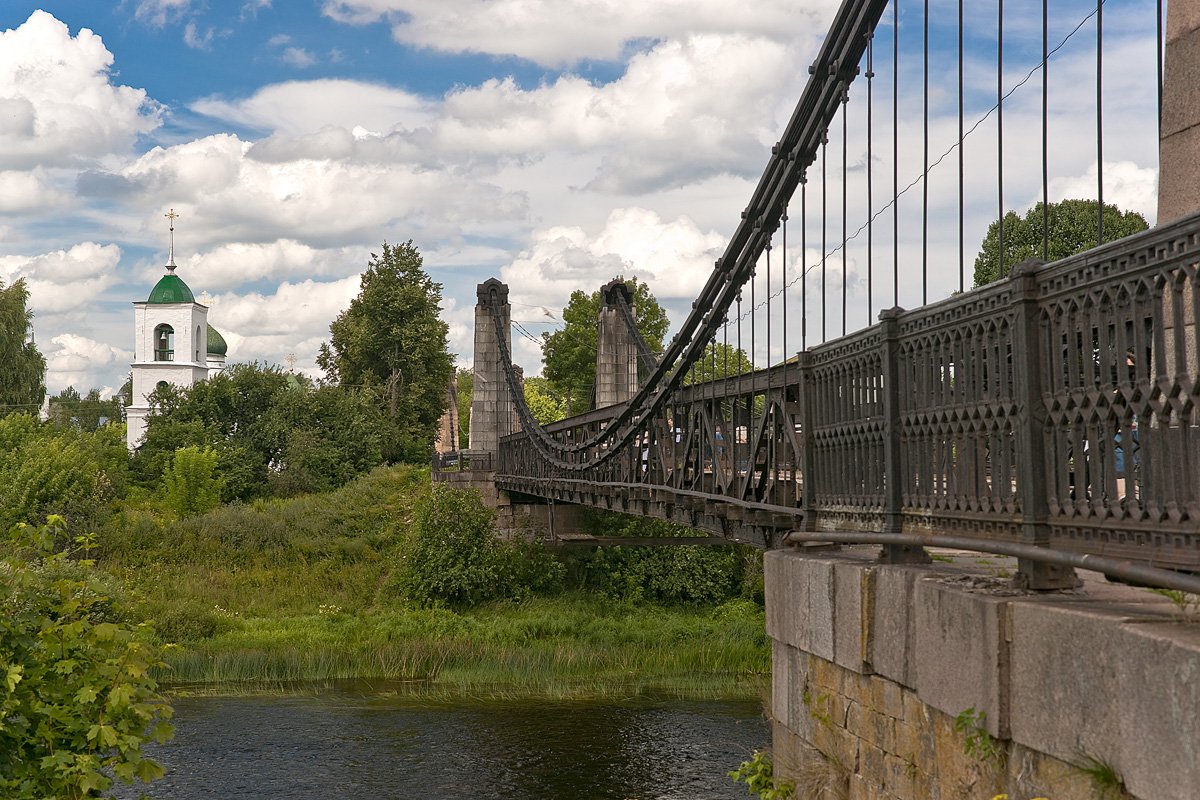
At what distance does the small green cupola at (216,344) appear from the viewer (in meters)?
56.8

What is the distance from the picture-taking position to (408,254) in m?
44.0

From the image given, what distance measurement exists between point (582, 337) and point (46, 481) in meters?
Result: 23.2

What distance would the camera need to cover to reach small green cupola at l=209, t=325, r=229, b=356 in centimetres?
5675

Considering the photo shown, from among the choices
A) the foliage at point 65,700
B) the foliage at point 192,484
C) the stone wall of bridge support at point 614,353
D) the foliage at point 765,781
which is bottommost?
the foliage at point 765,781

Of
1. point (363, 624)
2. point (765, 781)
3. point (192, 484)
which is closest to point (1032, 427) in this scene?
point (765, 781)

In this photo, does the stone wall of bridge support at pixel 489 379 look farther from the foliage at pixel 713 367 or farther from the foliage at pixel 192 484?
the foliage at pixel 713 367

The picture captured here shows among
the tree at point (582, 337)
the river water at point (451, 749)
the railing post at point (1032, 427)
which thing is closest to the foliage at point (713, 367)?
the river water at point (451, 749)

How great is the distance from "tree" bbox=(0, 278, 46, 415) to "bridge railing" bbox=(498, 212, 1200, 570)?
42388mm

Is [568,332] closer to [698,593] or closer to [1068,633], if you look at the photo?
[698,593]

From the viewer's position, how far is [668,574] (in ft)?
81.0

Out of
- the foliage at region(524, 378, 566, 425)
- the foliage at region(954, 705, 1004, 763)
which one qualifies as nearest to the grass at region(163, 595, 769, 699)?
the foliage at region(954, 705, 1004, 763)

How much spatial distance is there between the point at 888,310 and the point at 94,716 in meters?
3.85

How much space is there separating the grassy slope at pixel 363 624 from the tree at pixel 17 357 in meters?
16.7

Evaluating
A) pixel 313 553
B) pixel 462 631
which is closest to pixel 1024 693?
pixel 462 631
